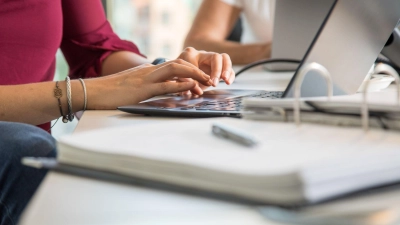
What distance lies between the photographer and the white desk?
335mm

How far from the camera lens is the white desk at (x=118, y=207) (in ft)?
1.10

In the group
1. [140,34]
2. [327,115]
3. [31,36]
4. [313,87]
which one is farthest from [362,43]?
[140,34]

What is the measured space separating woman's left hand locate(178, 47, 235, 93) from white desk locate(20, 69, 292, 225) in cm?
55

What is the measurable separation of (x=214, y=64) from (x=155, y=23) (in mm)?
2398

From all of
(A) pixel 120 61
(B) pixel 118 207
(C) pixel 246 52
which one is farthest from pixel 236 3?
(B) pixel 118 207

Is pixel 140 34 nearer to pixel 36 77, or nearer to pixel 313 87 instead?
pixel 36 77

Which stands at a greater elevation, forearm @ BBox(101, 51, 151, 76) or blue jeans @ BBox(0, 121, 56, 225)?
blue jeans @ BBox(0, 121, 56, 225)

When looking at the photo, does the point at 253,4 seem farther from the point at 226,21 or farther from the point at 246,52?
the point at 246,52

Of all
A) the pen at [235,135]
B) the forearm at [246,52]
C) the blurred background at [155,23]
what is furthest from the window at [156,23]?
the pen at [235,135]

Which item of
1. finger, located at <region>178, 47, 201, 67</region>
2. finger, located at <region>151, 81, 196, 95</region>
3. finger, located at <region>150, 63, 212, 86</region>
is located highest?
finger, located at <region>150, 63, 212, 86</region>

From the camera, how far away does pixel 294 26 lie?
1.37 m

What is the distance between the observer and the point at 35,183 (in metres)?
0.57

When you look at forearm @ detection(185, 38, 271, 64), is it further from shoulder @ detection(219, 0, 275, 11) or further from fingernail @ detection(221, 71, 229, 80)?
fingernail @ detection(221, 71, 229, 80)

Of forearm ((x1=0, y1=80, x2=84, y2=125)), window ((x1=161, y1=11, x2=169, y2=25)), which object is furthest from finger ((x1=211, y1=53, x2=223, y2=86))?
window ((x1=161, y1=11, x2=169, y2=25))
